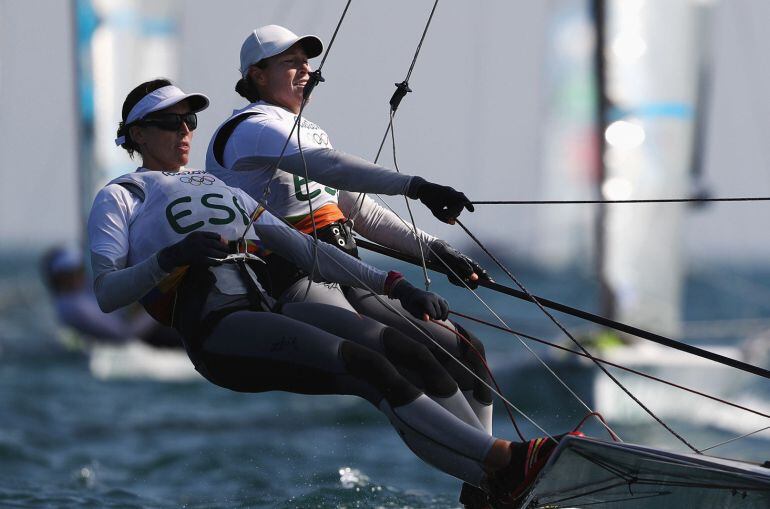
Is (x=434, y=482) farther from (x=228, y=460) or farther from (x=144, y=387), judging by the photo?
(x=144, y=387)

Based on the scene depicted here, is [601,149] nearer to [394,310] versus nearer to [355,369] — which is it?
[394,310]

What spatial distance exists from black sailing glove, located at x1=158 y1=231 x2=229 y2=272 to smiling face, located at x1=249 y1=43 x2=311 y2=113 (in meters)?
0.68

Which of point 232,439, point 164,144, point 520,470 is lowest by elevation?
point 232,439

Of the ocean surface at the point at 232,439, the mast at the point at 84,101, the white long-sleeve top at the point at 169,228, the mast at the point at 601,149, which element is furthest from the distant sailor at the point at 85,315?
the white long-sleeve top at the point at 169,228

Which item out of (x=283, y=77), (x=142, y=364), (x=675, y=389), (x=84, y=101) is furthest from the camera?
(x=142, y=364)

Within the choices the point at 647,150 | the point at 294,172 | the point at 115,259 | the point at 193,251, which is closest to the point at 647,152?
the point at 647,150

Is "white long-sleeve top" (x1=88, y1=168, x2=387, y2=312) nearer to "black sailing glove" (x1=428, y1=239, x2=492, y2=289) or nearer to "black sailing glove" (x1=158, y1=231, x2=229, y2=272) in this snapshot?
"black sailing glove" (x1=158, y1=231, x2=229, y2=272)

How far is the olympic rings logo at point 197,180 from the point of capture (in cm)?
427

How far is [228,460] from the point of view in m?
9.15

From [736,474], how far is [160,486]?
4.70 meters

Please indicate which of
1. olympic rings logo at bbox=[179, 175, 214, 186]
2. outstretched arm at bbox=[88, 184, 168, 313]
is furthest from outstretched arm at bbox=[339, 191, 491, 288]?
outstretched arm at bbox=[88, 184, 168, 313]

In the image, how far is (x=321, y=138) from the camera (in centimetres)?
436

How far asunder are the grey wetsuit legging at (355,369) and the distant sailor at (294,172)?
20 cm

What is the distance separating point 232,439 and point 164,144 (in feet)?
22.3
